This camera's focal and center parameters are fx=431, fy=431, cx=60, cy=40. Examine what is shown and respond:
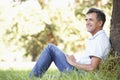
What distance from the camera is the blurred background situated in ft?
79.4

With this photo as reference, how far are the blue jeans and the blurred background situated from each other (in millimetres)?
17604

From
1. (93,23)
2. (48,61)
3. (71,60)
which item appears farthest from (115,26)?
(48,61)

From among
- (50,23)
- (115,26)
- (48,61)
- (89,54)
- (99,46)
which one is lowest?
(50,23)

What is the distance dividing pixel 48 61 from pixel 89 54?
0.69m

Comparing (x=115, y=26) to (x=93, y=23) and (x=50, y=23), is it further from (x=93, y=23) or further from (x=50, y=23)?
(x=50, y=23)

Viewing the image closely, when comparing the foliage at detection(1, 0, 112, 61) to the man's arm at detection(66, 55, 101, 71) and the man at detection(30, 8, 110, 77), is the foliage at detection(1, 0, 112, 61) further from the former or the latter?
the man's arm at detection(66, 55, 101, 71)

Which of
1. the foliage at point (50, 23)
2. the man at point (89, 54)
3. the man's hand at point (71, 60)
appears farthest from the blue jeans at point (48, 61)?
the foliage at point (50, 23)

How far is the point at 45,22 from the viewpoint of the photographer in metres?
25.3

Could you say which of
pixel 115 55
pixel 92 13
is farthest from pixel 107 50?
pixel 92 13

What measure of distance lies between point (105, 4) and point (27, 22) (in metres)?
4.51

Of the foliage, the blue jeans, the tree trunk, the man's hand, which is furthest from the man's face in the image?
the foliage

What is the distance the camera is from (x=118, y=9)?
19.3 feet

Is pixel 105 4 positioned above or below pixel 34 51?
above

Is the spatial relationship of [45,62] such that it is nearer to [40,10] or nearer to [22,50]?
[40,10]
